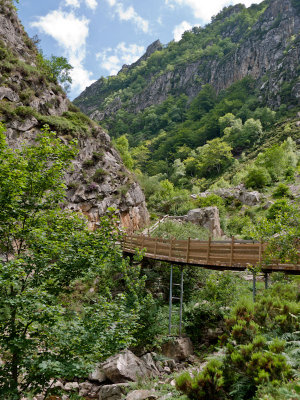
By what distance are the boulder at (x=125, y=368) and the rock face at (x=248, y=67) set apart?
258ft

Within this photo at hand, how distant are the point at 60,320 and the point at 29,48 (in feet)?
113

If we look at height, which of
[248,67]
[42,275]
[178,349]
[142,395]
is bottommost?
[178,349]

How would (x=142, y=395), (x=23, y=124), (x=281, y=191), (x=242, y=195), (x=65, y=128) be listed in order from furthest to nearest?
(x=242, y=195)
(x=281, y=191)
(x=65, y=128)
(x=23, y=124)
(x=142, y=395)

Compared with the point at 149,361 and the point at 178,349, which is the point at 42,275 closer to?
the point at 149,361

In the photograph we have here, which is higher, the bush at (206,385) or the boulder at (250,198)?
the boulder at (250,198)

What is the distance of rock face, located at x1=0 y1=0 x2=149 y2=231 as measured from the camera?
822 inches

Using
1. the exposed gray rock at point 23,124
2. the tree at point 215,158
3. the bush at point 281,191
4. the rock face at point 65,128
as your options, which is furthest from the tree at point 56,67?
the tree at point 215,158

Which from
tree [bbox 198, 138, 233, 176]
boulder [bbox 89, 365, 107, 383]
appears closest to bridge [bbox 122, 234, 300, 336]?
boulder [bbox 89, 365, 107, 383]

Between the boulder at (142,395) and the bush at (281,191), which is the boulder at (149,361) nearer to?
the boulder at (142,395)

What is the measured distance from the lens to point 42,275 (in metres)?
5.59

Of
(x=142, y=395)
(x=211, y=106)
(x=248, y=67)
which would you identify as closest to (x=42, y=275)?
(x=142, y=395)

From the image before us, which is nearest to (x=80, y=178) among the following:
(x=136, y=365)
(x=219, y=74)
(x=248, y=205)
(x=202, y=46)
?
(x=136, y=365)

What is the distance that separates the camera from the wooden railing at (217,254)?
30.4ft

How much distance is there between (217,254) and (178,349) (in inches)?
180
